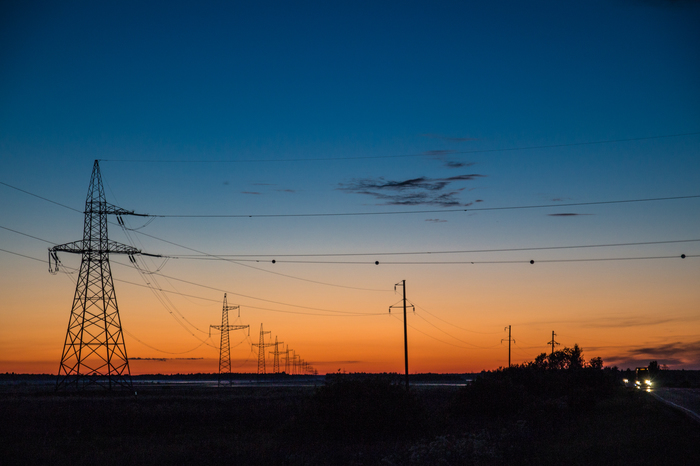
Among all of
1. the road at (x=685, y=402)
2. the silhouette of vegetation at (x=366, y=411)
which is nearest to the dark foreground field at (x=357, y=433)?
the silhouette of vegetation at (x=366, y=411)

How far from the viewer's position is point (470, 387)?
4469cm

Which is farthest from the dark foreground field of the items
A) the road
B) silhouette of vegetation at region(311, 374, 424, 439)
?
the road

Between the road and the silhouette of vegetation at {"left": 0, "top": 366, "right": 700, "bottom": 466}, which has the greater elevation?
the silhouette of vegetation at {"left": 0, "top": 366, "right": 700, "bottom": 466}

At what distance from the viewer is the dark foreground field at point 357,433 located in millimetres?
24547

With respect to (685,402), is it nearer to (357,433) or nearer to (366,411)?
(366,411)

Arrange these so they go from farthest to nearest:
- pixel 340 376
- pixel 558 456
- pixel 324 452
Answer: pixel 340 376, pixel 324 452, pixel 558 456

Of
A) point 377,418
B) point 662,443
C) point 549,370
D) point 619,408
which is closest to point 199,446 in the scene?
point 377,418

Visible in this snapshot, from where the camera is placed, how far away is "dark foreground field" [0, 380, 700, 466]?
2455 cm

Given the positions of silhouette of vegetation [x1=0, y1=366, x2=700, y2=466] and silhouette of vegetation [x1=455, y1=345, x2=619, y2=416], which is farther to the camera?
silhouette of vegetation [x1=455, y1=345, x2=619, y2=416]

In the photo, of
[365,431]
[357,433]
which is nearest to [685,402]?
[365,431]

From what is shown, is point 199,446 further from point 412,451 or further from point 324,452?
point 412,451

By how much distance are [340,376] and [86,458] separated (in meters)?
15.2

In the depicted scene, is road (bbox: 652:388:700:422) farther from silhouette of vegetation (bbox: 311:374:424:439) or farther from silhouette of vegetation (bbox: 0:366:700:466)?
silhouette of vegetation (bbox: 311:374:424:439)

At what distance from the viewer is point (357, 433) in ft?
107
